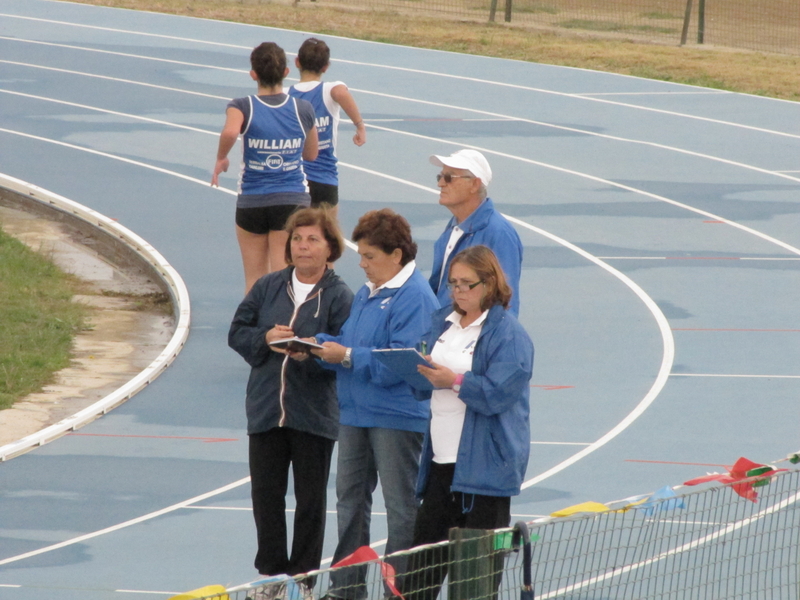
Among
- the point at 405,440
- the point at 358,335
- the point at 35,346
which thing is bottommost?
the point at 35,346

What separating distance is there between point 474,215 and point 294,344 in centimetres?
106

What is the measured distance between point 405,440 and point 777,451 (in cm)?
359

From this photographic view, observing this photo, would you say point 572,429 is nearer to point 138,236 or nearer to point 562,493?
point 562,493

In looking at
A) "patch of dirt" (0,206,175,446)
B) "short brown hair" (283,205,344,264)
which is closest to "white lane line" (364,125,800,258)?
"patch of dirt" (0,206,175,446)

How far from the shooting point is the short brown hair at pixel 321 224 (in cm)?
588

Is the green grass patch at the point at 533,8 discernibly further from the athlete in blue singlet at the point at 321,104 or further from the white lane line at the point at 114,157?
the athlete in blue singlet at the point at 321,104

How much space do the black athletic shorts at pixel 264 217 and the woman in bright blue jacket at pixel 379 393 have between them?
128 inches

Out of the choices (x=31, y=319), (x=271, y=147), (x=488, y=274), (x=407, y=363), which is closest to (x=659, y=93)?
(x=31, y=319)

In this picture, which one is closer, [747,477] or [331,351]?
[747,477]

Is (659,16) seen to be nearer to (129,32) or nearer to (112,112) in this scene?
(129,32)

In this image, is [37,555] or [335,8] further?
[335,8]

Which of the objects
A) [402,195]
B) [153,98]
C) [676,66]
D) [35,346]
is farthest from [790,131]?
[35,346]

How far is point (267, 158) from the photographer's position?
884 cm

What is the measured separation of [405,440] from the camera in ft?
18.3
